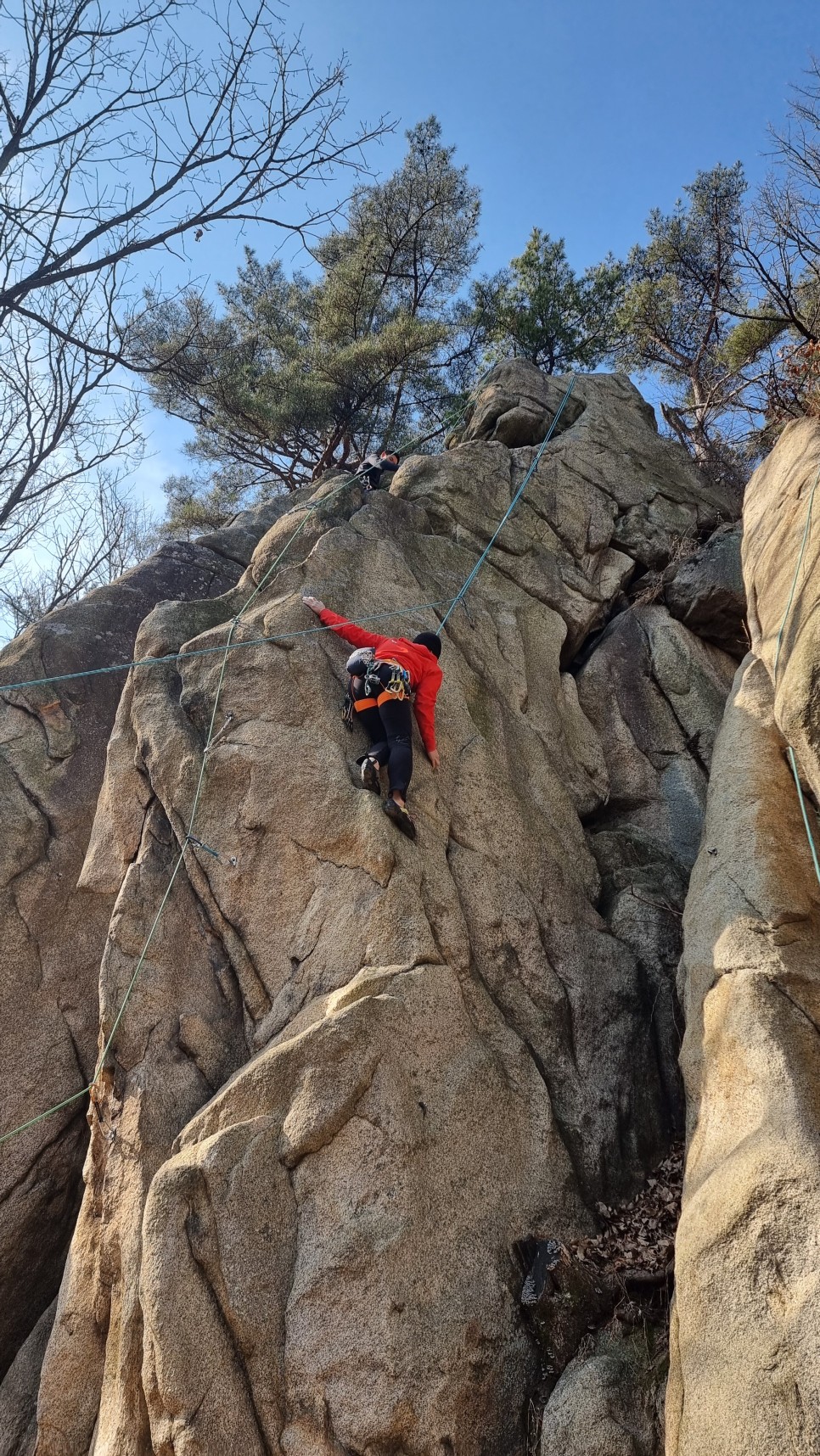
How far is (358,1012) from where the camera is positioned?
6617 millimetres

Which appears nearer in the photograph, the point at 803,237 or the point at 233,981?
the point at 233,981

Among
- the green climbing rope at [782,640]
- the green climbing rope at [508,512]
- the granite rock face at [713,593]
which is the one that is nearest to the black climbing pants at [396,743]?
the green climbing rope at [508,512]

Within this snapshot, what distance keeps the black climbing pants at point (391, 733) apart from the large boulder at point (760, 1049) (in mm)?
2589

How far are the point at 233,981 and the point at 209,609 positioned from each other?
14.4 feet

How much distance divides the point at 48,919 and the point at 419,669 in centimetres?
457

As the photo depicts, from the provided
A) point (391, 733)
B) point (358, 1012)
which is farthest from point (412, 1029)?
point (391, 733)

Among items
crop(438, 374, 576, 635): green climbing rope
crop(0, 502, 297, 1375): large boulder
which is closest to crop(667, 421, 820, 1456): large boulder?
crop(438, 374, 576, 635): green climbing rope

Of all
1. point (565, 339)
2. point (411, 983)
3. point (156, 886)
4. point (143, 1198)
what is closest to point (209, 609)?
point (156, 886)

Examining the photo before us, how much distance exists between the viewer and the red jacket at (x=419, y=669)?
8703mm

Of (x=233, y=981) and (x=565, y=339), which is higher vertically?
(x=565, y=339)

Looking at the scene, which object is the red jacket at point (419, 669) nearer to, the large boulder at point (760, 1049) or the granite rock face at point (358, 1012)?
the granite rock face at point (358, 1012)

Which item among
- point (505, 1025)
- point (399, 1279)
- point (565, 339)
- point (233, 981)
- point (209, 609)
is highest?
point (565, 339)

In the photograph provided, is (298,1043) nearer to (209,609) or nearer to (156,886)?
(156,886)

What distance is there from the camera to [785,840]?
24.0 ft
